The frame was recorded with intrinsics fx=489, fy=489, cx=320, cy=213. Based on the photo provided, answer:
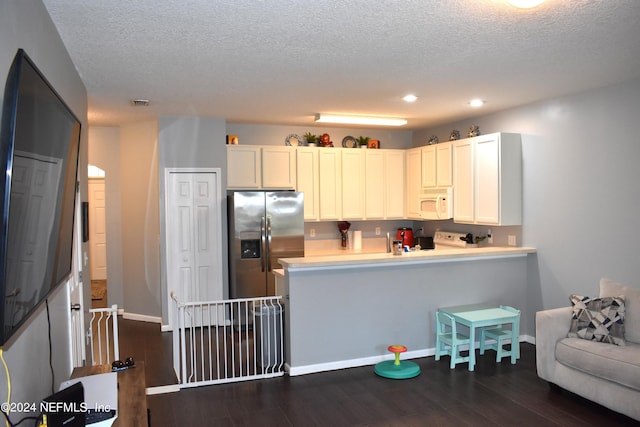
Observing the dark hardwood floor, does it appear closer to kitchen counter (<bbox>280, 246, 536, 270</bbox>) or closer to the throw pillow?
the throw pillow

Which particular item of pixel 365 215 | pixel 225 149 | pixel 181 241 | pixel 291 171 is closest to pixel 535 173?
pixel 365 215

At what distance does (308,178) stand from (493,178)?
93.5 inches

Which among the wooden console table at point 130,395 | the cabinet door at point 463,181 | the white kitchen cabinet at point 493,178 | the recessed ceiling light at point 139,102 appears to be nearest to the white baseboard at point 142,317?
the recessed ceiling light at point 139,102

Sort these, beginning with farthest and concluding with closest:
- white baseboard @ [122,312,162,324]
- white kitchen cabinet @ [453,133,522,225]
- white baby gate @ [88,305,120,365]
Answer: white baseboard @ [122,312,162,324], white kitchen cabinet @ [453,133,522,225], white baby gate @ [88,305,120,365]

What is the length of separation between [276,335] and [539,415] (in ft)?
7.36

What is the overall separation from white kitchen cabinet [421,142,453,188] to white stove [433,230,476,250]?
2.40 feet

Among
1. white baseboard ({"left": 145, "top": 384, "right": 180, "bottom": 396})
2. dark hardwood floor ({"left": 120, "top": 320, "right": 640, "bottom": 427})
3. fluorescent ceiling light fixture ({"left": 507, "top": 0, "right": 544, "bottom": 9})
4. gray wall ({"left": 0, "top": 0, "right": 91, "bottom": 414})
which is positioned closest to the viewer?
gray wall ({"left": 0, "top": 0, "right": 91, "bottom": 414})

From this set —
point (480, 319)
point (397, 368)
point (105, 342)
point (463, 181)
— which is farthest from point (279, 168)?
point (480, 319)

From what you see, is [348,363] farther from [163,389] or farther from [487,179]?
[487,179]

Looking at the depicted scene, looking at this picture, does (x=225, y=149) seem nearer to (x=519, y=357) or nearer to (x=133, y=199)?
(x=133, y=199)

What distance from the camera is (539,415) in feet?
11.7

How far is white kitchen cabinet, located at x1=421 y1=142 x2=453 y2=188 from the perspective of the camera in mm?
6047

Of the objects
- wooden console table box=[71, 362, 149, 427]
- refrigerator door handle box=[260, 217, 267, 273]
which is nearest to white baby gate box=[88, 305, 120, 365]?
wooden console table box=[71, 362, 149, 427]

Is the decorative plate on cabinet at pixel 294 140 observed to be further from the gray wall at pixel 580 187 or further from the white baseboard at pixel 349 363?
the white baseboard at pixel 349 363
